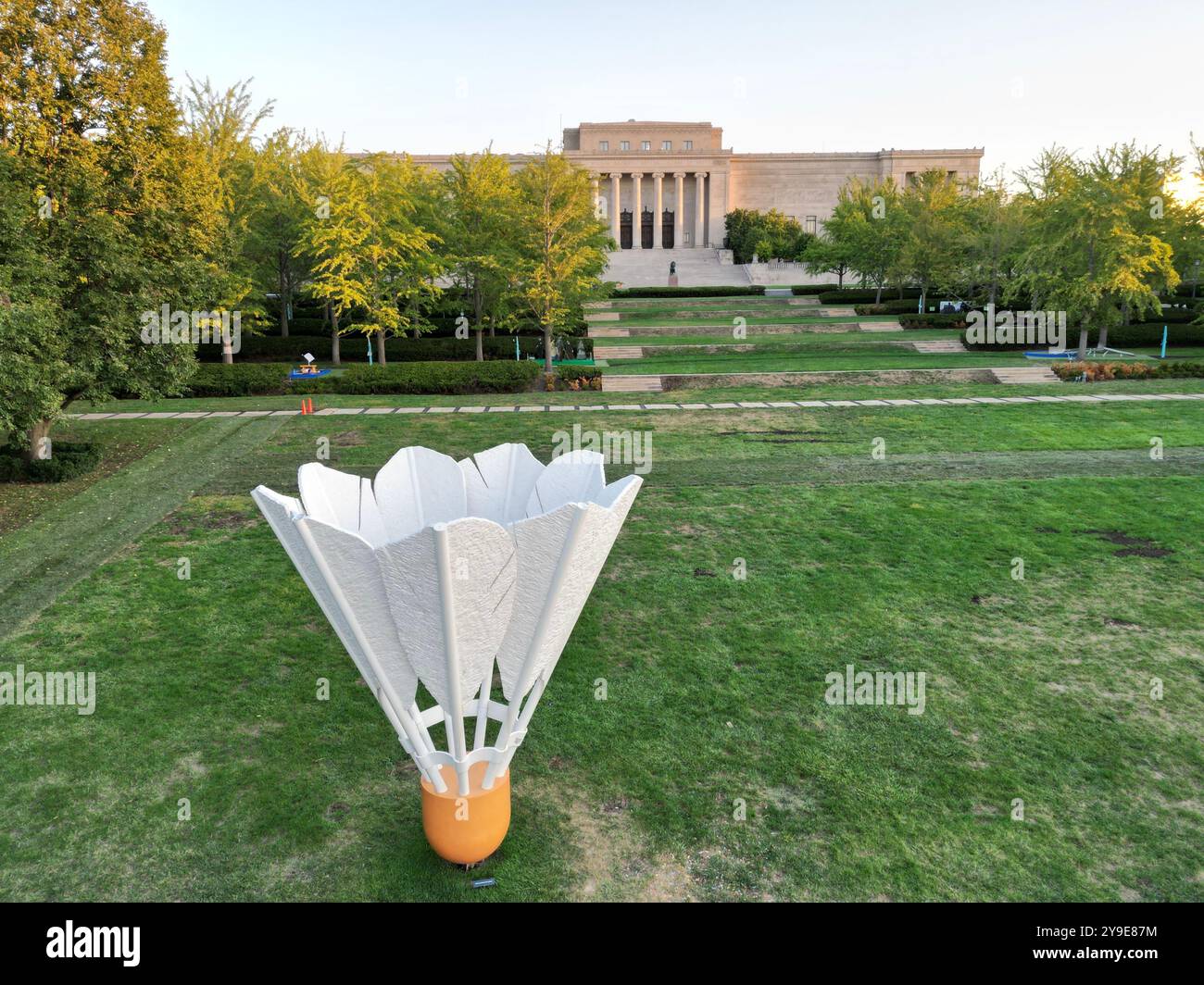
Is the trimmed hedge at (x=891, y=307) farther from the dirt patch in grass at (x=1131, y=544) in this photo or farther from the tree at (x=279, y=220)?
the dirt patch in grass at (x=1131, y=544)

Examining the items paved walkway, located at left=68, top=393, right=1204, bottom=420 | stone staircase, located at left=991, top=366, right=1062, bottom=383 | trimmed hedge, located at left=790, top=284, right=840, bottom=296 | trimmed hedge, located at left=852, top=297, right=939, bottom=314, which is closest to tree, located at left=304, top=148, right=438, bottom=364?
paved walkway, located at left=68, top=393, right=1204, bottom=420


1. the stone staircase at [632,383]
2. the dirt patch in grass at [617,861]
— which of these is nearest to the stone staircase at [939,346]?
the stone staircase at [632,383]

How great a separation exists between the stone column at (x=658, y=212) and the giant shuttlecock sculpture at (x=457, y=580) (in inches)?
3014

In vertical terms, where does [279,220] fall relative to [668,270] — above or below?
below

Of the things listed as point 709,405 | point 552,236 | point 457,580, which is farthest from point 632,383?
point 457,580

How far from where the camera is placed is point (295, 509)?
15.0ft

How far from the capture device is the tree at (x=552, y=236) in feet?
88.5

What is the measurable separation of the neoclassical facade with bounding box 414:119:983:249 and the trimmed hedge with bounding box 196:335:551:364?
151 feet

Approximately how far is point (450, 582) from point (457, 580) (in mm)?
37

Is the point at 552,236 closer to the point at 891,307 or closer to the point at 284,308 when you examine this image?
the point at 284,308

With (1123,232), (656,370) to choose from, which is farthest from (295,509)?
(1123,232)

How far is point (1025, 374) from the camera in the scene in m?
26.0

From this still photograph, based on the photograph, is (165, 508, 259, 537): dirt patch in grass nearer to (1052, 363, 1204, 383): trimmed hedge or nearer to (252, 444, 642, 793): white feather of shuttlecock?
(252, 444, 642, 793): white feather of shuttlecock

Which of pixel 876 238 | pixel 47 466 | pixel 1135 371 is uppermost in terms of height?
pixel 876 238
